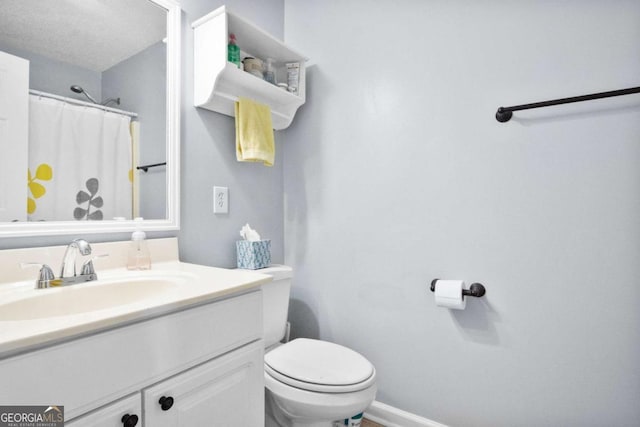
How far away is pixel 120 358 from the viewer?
0.67 metres

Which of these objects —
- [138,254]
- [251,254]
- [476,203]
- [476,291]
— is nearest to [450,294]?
[476,291]

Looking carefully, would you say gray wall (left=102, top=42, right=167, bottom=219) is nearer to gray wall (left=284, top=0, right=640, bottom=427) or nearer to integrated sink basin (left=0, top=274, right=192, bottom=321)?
integrated sink basin (left=0, top=274, right=192, bottom=321)

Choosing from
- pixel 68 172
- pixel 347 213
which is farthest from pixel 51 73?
pixel 347 213

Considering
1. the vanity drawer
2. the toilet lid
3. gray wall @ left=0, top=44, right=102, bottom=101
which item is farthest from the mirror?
the toilet lid

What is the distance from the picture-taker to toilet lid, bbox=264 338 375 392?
43.9 inches

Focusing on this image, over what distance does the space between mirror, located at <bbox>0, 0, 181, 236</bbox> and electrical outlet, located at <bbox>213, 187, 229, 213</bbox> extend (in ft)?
0.61

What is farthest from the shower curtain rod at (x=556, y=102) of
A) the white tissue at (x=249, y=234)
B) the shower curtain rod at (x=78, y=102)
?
the shower curtain rod at (x=78, y=102)

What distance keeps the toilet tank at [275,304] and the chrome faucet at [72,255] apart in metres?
0.66

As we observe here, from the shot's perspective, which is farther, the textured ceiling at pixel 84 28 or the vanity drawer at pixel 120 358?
the textured ceiling at pixel 84 28

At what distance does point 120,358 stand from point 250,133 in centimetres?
101

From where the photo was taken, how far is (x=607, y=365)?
3.64 feet

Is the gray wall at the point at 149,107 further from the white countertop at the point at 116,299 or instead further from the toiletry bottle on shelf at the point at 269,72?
the toiletry bottle on shelf at the point at 269,72

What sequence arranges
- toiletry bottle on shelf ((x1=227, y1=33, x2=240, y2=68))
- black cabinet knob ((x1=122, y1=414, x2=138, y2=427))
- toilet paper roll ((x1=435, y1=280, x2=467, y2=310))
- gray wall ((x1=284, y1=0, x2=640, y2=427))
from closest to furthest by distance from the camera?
1. black cabinet knob ((x1=122, y1=414, x2=138, y2=427))
2. gray wall ((x1=284, y1=0, x2=640, y2=427))
3. toilet paper roll ((x1=435, y1=280, x2=467, y2=310))
4. toiletry bottle on shelf ((x1=227, y1=33, x2=240, y2=68))

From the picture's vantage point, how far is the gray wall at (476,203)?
1.11m
